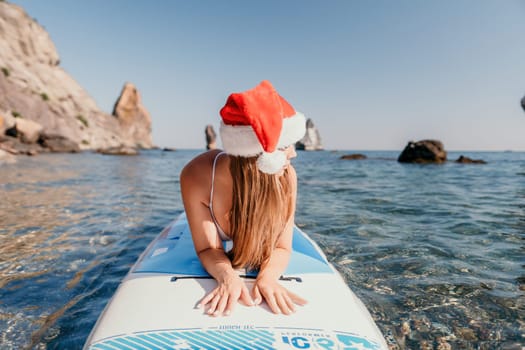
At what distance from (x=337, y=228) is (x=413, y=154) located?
2121 cm

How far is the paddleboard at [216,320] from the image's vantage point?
4.32ft

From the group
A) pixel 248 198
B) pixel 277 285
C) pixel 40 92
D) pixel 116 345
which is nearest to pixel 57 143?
pixel 40 92

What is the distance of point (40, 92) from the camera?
40.2m

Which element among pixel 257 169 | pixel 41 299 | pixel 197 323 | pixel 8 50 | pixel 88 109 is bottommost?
pixel 41 299

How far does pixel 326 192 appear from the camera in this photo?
29.2 feet

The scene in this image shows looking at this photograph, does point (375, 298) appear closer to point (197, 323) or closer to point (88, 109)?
point (197, 323)

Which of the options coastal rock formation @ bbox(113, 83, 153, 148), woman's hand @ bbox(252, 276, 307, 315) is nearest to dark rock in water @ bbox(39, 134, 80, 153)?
woman's hand @ bbox(252, 276, 307, 315)

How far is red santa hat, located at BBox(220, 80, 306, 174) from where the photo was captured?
1.49 m

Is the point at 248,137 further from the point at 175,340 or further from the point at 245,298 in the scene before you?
the point at 175,340

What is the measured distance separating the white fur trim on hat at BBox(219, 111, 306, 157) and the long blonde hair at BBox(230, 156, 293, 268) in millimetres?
76

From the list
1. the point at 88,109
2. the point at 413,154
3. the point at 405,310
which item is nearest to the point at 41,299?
the point at 405,310

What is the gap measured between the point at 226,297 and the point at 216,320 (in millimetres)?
149

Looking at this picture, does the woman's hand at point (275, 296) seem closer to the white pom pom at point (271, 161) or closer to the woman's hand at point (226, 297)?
the woman's hand at point (226, 297)

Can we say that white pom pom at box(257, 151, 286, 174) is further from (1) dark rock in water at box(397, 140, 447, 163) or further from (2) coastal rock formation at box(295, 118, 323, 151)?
(2) coastal rock formation at box(295, 118, 323, 151)
